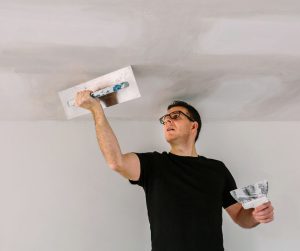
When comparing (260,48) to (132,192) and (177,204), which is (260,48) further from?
(132,192)

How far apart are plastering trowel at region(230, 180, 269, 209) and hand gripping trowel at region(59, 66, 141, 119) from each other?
61 cm

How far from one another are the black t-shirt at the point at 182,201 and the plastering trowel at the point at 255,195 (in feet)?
0.56

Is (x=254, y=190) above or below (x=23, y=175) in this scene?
below

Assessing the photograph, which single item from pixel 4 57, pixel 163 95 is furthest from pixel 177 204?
pixel 4 57

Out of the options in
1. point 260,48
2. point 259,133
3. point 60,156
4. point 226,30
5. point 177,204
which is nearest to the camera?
point 226,30

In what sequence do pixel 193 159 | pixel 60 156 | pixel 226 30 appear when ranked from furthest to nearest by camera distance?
pixel 60 156
pixel 193 159
pixel 226 30

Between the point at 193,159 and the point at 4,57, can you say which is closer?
the point at 4,57

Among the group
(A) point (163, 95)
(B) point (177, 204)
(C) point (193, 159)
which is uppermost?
(A) point (163, 95)

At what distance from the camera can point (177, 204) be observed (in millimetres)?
1534

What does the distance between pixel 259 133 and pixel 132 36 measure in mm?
1131

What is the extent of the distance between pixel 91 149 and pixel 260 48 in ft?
3.22

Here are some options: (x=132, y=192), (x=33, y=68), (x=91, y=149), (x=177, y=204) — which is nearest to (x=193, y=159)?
(x=177, y=204)

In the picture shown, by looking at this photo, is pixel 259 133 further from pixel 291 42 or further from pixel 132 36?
pixel 132 36

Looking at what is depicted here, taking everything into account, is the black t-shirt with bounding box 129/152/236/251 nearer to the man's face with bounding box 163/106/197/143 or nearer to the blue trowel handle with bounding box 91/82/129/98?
the man's face with bounding box 163/106/197/143
